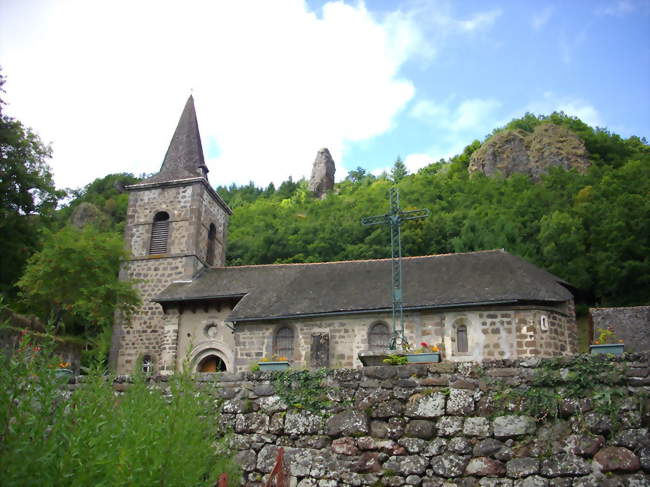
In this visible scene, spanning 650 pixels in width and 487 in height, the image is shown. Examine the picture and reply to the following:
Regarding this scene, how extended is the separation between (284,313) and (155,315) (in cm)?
711

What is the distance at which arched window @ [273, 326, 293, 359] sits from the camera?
1916 cm

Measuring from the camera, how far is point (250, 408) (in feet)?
26.8

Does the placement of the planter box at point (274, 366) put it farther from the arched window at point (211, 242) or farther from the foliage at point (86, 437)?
the arched window at point (211, 242)

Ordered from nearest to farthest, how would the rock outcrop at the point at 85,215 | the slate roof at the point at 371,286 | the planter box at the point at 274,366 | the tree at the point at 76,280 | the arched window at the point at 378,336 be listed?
the planter box at the point at 274,366 → the slate roof at the point at 371,286 → the arched window at the point at 378,336 → the tree at the point at 76,280 → the rock outcrop at the point at 85,215

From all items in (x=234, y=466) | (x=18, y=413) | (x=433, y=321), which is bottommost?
(x=234, y=466)

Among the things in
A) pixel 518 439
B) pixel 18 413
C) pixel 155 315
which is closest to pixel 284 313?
pixel 155 315

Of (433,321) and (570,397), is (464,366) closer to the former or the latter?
(570,397)

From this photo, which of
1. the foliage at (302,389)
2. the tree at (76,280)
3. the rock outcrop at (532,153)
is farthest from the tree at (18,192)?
the rock outcrop at (532,153)

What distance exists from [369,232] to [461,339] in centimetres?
1930

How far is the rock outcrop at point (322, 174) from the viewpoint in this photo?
Result: 63938mm

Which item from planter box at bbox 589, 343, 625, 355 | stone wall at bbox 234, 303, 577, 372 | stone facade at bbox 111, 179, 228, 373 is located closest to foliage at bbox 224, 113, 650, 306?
stone wall at bbox 234, 303, 577, 372

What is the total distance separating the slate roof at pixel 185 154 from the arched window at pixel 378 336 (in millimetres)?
11504

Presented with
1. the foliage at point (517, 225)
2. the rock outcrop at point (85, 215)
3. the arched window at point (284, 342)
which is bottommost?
the arched window at point (284, 342)

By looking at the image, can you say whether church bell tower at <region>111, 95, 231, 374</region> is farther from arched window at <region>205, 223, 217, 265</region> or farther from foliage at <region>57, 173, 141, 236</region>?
foliage at <region>57, 173, 141, 236</region>
